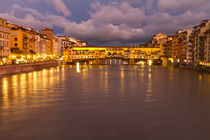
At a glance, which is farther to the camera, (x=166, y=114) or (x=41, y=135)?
(x=166, y=114)

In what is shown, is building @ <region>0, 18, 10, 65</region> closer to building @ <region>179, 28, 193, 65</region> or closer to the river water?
the river water

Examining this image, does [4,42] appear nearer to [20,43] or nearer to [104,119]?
[20,43]

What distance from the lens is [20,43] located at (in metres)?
86.1

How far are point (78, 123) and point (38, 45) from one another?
3942 inches

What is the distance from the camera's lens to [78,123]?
16.0m

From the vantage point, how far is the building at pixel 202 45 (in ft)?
A: 215

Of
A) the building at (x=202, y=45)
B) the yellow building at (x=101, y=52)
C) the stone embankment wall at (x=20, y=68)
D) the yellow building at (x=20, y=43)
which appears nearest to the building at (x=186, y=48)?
the building at (x=202, y=45)

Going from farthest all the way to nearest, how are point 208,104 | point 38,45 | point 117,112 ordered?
point 38,45, point 208,104, point 117,112

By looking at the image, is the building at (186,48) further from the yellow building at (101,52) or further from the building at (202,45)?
the yellow building at (101,52)

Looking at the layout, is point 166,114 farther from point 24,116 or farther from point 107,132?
point 24,116

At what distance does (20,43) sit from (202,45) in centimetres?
6902

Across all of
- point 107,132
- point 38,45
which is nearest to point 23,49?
point 38,45

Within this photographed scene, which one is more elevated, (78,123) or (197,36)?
(197,36)

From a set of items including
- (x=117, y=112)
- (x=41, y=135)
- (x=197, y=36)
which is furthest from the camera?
(x=197, y=36)
